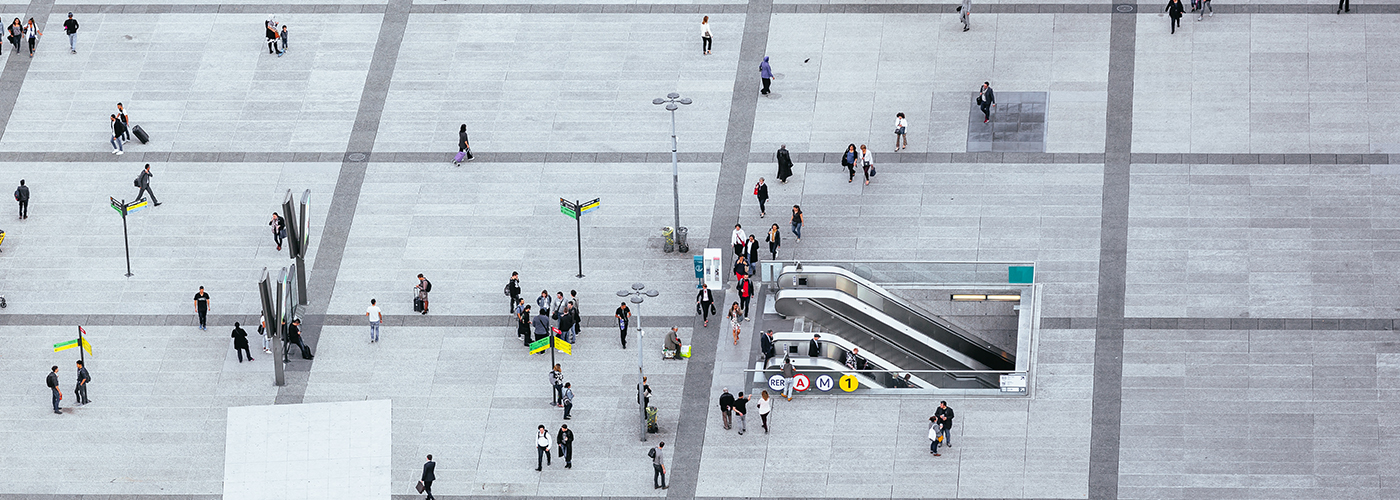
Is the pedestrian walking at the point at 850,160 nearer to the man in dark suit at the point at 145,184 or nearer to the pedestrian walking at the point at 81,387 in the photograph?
the man in dark suit at the point at 145,184

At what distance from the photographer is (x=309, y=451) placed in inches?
2132

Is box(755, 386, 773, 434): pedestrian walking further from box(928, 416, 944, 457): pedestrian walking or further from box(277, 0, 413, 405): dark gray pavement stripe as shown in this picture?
box(277, 0, 413, 405): dark gray pavement stripe

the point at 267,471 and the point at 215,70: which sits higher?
the point at 215,70

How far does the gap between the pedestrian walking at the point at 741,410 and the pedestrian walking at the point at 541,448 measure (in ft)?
14.1

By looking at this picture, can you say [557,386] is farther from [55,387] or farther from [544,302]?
[55,387]

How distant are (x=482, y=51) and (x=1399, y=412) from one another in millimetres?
27972

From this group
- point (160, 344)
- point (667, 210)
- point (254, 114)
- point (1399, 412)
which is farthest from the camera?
point (254, 114)

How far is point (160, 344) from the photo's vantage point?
5728cm

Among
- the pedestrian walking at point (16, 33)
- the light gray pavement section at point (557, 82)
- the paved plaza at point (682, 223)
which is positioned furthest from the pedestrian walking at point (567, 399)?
the pedestrian walking at point (16, 33)

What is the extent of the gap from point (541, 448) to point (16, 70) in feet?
79.7

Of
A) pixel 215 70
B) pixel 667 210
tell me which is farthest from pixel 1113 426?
pixel 215 70

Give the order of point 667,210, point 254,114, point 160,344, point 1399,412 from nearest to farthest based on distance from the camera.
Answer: point 1399,412 → point 160,344 → point 667,210 → point 254,114

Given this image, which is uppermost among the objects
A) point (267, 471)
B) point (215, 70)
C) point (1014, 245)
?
point (215, 70)

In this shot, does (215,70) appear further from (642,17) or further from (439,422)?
(439,422)
